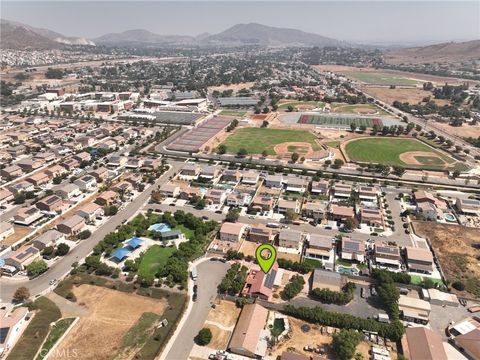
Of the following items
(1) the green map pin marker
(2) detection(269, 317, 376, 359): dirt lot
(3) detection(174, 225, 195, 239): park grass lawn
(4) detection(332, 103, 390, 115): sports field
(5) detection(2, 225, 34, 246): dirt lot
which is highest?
(4) detection(332, 103, 390, 115): sports field

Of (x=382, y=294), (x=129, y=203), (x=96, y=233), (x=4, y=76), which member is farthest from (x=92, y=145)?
(x=4, y=76)

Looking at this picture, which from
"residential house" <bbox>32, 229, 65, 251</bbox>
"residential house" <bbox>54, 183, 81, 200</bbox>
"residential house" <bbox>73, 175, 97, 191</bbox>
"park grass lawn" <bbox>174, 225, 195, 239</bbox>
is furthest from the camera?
"residential house" <bbox>73, 175, 97, 191</bbox>

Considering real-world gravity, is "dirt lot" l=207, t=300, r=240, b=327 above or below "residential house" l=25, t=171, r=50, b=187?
below

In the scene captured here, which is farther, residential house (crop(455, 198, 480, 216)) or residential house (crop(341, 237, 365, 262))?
residential house (crop(455, 198, 480, 216))

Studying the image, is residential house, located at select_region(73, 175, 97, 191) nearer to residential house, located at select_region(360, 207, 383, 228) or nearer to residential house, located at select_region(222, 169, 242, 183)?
residential house, located at select_region(222, 169, 242, 183)

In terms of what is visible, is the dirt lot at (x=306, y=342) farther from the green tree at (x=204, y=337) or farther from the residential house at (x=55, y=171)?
the residential house at (x=55, y=171)

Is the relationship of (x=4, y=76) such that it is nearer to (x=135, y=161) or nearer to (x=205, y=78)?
(x=205, y=78)

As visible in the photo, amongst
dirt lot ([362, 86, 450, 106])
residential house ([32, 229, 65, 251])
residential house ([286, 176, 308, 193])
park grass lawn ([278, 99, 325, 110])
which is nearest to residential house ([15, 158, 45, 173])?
residential house ([32, 229, 65, 251])

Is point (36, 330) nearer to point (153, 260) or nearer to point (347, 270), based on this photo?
point (153, 260)

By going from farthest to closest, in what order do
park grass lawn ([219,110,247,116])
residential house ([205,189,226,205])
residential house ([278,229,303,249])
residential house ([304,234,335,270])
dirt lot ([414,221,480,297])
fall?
park grass lawn ([219,110,247,116])
residential house ([205,189,226,205])
residential house ([278,229,303,249])
residential house ([304,234,335,270])
dirt lot ([414,221,480,297])
